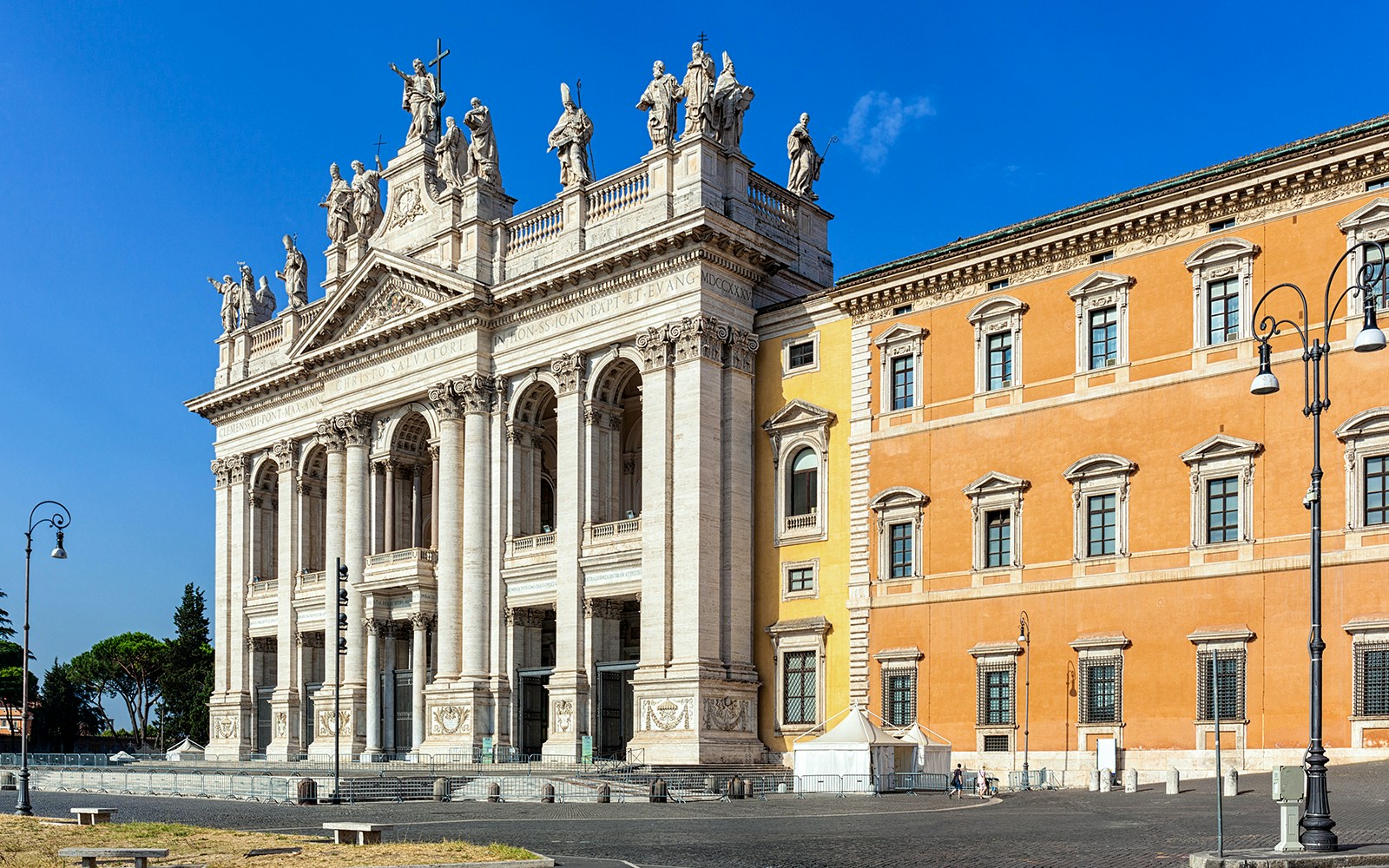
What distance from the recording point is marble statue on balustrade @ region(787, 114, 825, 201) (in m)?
47.4

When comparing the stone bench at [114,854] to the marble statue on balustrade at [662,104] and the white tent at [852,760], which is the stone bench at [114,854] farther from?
the marble statue on balustrade at [662,104]

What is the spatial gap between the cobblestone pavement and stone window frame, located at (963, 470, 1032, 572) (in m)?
6.51

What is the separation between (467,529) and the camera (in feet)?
156

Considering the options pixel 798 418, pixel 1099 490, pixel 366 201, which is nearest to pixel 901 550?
pixel 798 418

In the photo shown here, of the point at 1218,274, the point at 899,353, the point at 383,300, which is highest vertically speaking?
the point at 383,300

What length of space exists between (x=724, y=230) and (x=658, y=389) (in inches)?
199

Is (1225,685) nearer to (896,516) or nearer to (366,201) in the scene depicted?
(896,516)

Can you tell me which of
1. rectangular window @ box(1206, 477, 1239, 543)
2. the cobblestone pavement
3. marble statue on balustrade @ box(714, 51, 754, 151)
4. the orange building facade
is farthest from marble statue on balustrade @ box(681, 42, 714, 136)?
the cobblestone pavement

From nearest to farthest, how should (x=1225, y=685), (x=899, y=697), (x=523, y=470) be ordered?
(x=1225, y=685)
(x=899, y=697)
(x=523, y=470)

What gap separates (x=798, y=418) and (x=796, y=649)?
266 inches

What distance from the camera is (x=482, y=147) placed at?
50531 millimetres

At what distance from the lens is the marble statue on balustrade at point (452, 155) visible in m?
51.2

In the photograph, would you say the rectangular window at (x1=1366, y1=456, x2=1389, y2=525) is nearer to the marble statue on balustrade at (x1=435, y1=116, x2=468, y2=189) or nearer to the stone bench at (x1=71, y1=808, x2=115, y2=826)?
the stone bench at (x1=71, y1=808, x2=115, y2=826)

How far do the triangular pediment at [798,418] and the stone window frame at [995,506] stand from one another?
5198 mm
